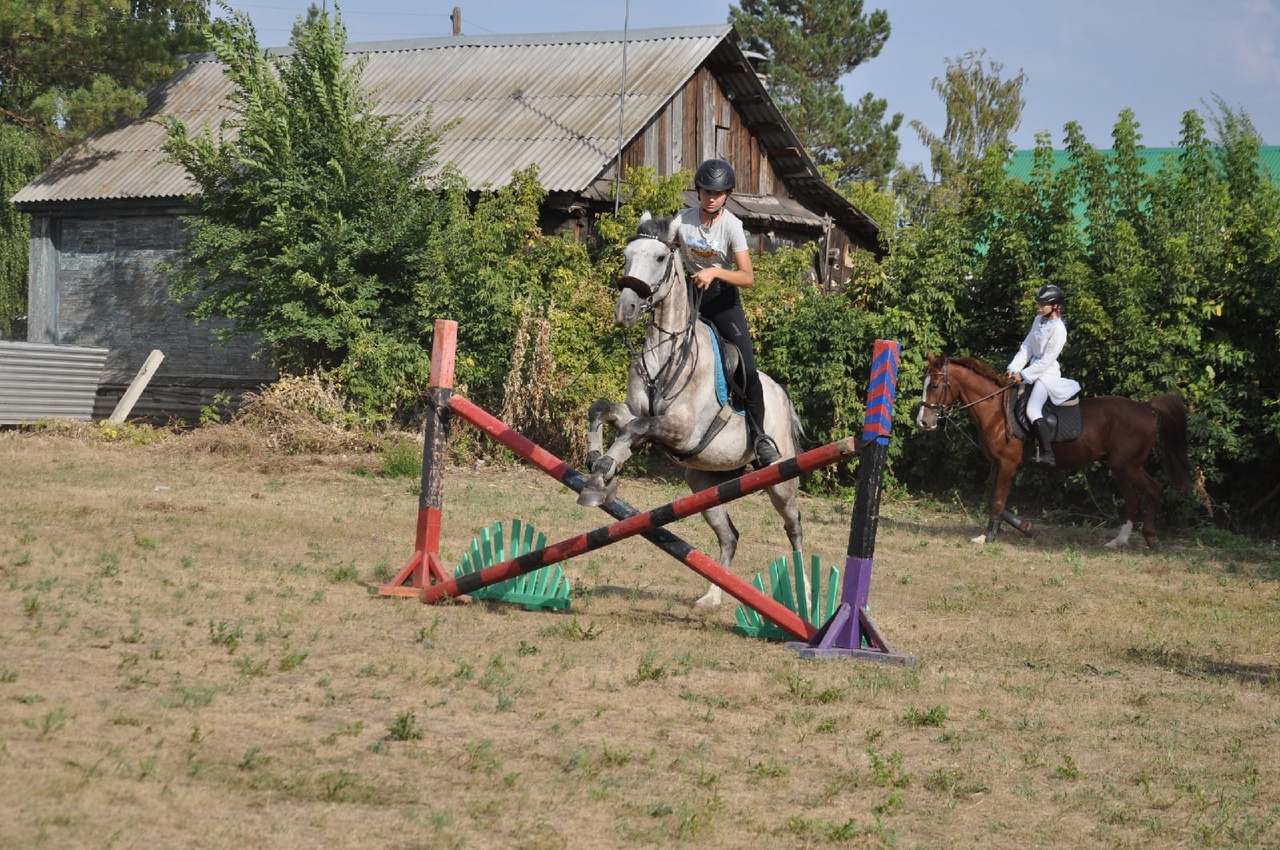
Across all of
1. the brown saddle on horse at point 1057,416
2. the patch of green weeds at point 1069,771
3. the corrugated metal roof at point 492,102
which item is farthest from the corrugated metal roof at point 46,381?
the patch of green weeds at point 1069,771

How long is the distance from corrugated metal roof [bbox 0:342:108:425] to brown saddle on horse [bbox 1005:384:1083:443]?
46.1 ft

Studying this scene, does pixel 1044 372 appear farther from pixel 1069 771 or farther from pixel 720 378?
pixel 1069 771

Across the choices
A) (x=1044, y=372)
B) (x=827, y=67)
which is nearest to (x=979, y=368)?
(x=1044, y=372)

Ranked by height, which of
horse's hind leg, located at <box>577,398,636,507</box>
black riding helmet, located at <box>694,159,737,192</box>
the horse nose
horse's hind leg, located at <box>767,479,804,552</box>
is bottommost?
horse's hind leg, located at <box>767,479,804,552</box>

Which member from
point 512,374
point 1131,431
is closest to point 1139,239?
point 1131,431

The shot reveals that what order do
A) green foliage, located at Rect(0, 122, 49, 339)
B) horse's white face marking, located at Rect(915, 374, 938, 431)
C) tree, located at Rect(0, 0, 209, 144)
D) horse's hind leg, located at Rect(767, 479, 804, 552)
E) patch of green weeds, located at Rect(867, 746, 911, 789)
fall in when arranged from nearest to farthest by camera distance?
1. patch of green weeds, located at Rect(867, 746, 911, 789)
2. horse's hind leg, located at Rect(767, 479, 804, 552)
3. horse's white face marking, located at Rect(915, 374, 938, 431)
4. tree, located at Rect(0, 0, 209, 144)
5. green foliage, located at Rect(0, 122, 49, 339)

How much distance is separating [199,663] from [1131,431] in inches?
459

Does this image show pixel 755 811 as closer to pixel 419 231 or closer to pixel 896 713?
pixel 896 713

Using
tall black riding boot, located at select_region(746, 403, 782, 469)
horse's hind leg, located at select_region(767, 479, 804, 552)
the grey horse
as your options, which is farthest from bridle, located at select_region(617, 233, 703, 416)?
horse's hind leg, located at select_region(767, 479, 804, 552)

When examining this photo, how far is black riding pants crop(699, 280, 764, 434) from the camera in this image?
9109 millimetres

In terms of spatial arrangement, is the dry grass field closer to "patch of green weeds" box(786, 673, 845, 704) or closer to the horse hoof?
"patch of green weeds" box(786, 673, 845, 704)

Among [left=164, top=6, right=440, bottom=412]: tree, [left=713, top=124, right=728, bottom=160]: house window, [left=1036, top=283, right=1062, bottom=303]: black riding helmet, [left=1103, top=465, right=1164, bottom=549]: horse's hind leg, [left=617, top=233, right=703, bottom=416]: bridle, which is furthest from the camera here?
[left=713, top=124, right=728, bottom=160]: house window

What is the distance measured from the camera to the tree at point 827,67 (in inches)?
1871

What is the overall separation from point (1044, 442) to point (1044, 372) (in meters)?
0.78
